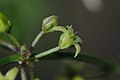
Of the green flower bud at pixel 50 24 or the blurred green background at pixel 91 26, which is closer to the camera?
the green flower bud at pixel 50 24

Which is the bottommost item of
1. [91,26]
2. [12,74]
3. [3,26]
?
[12,74]

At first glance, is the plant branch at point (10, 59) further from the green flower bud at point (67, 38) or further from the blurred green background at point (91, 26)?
the blurred green background at point (91, 26)

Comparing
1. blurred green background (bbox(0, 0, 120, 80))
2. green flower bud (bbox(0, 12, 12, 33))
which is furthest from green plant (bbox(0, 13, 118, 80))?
blurred green background (bbox(0, 0, 120, 80))

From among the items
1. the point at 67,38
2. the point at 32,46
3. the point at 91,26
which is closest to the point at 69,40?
the point at 67,38

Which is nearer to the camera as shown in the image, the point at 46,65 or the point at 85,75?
the point at 85,75

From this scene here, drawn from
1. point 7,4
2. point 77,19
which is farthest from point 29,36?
point 77,19

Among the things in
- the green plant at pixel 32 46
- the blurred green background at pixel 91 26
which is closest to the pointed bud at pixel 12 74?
the green plant at pixel 32 46

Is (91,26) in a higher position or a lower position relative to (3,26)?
higher

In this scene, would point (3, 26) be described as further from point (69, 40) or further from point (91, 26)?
point (91, 26)

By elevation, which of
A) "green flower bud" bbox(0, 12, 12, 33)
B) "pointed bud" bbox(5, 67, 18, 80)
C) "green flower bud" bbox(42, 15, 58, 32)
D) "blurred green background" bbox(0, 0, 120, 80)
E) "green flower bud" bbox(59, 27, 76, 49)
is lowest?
"pointed bud" bbox(5, 67, 18, 80)

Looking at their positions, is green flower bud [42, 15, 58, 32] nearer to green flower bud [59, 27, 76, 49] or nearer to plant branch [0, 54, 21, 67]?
green flower bud [59, 27, 76, 49]

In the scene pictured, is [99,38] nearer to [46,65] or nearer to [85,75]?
[46,65]
